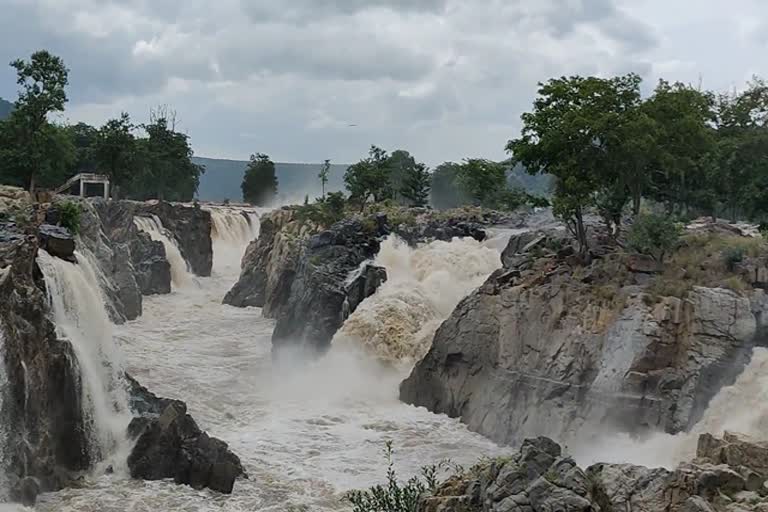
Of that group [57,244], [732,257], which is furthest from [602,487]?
[57,244]

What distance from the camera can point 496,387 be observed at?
2369cm

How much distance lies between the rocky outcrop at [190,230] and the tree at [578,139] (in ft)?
101

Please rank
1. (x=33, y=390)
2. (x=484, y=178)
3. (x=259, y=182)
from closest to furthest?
(x=33, y=390)
(x=484, y=178)
(x=259, y=182)

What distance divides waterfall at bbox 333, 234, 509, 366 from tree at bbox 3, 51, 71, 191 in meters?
20.6

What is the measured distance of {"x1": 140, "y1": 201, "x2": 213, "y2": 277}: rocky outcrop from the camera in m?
52.0

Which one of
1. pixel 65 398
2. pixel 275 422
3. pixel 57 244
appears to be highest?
pixel 57 244

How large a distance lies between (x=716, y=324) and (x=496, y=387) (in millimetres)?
6641

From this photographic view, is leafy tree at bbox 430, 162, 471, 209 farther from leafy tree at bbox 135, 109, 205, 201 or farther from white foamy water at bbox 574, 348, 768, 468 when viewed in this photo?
white foamy water at bbox 574, 348, 768, 468

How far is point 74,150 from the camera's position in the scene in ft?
204

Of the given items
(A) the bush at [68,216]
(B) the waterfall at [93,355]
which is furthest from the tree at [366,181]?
(B) the waterfall at [93,355]

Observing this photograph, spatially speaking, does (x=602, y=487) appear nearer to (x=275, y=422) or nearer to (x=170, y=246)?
(x=275, y=422)

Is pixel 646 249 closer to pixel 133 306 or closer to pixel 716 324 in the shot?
pixel 716 324

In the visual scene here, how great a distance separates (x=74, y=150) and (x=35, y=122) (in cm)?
1744

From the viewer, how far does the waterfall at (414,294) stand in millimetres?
30172
